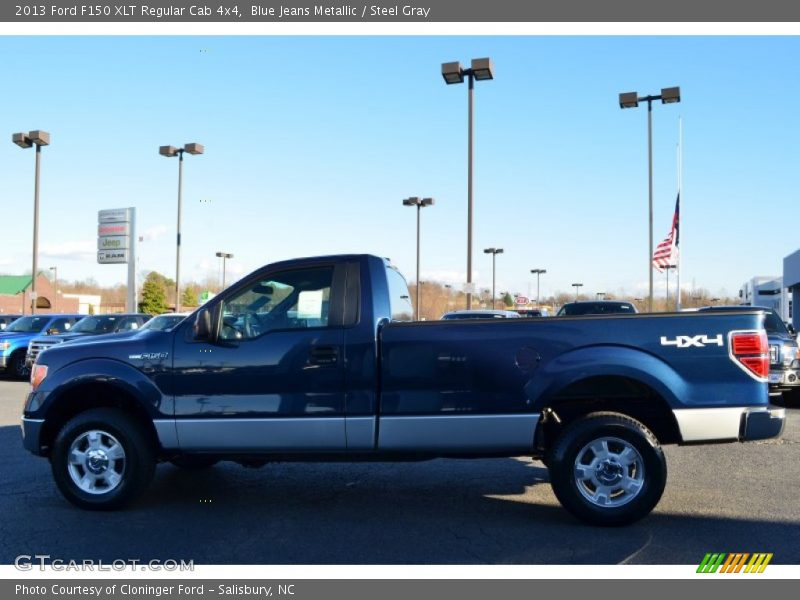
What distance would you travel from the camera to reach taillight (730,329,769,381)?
18.5ft

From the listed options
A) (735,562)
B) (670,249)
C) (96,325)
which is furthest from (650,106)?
(735,562)

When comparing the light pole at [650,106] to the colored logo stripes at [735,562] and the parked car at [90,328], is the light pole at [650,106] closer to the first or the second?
the parked car at [90,328]

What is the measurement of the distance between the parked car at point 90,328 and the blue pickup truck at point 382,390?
13555mm

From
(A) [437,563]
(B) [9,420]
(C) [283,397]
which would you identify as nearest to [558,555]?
(A) [437,563]

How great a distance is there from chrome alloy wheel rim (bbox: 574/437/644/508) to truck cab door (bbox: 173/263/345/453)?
1862 millimetres

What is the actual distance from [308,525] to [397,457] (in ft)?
2.80

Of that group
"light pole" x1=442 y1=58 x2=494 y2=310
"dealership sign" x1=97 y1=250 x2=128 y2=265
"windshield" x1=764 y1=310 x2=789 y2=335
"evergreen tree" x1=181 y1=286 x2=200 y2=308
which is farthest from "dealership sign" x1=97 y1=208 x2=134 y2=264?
"evergreen tree" x1=181 y1=286 x2=200 y2=308

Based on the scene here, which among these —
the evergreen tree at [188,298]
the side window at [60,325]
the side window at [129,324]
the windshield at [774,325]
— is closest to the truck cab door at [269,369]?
the windshield at [774,325]

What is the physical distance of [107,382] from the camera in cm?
624

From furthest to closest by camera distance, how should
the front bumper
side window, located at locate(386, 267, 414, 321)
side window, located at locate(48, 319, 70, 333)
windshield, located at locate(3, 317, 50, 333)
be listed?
windshield, located at locate(3, 317, 50, 333)
side window, located at locate(48, 319, 70, 333)
side window, located at locate(386, 267, 414, 321)
the front bumper

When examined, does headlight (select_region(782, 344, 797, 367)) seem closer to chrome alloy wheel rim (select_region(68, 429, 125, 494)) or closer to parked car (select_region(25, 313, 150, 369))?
chrome alloy wheel rim (select_region(68, 429, 125, 494))

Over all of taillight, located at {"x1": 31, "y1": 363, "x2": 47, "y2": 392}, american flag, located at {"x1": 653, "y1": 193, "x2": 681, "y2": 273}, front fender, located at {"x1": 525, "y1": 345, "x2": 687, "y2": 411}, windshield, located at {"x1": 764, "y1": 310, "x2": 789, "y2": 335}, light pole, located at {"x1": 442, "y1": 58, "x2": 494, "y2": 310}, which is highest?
light pole, located at {"x1": 442, "y1": 58, "x2": 494, "y2": 310}
